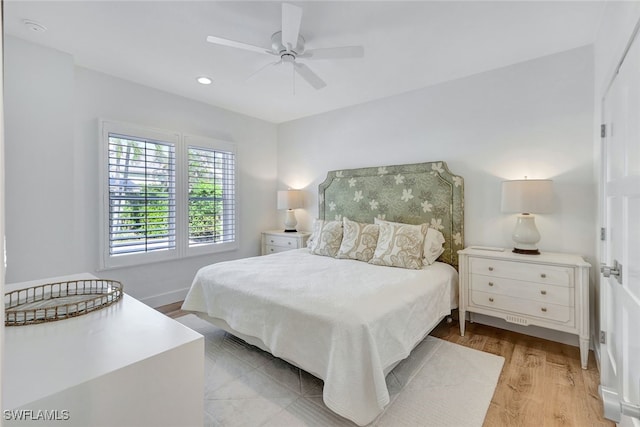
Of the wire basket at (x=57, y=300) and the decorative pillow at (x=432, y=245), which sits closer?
the wire basket at (x=57, y=300)

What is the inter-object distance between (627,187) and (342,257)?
230 centimetres

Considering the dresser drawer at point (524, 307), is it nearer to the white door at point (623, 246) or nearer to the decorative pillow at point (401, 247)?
the white door at point (623, 246)

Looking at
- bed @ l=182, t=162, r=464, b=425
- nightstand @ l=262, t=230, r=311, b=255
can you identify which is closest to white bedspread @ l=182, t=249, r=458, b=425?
bed @ l=182, t=162, r=464, b=425

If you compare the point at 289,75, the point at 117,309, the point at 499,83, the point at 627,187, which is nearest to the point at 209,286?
the point at 117,309

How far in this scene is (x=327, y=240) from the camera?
340cm

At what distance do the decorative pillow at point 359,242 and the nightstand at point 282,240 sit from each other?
0.98 meters

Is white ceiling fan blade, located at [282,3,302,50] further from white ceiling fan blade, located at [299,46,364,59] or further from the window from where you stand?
the window

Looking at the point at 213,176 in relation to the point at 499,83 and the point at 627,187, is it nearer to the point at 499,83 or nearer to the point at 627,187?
the point at 499,83

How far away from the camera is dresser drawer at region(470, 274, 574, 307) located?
2271mm

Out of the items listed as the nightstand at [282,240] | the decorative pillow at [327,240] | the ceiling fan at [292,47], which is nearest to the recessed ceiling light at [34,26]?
the ceiling fan at [292,47]

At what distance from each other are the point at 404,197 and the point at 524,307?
159 cm

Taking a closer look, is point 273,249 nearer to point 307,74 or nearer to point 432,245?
point 432,245

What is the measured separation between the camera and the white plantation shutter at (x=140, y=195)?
3.14 metres

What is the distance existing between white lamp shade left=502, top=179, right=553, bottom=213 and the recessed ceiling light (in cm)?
403
